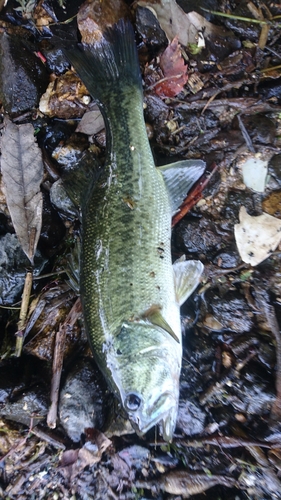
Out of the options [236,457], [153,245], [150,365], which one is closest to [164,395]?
[150,365]

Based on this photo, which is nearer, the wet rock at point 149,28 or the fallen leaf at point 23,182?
the wet rock at point 149,28

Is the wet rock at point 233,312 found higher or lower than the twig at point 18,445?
higher

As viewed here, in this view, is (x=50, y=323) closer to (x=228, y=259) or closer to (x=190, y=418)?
(x=190, y=418)

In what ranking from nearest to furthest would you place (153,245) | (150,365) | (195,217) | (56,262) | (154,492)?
A: (150,365) → (153,245) → (154,492) → (195,217) → (56,262)

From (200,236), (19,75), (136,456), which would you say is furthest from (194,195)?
(136,456)

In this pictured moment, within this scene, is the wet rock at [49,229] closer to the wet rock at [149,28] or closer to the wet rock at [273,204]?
the wet rock at [149,28]

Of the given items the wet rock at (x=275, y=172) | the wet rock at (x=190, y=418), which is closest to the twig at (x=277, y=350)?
the wet rock at (x=190, y=418)

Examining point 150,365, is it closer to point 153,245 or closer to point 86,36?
point 153,245
